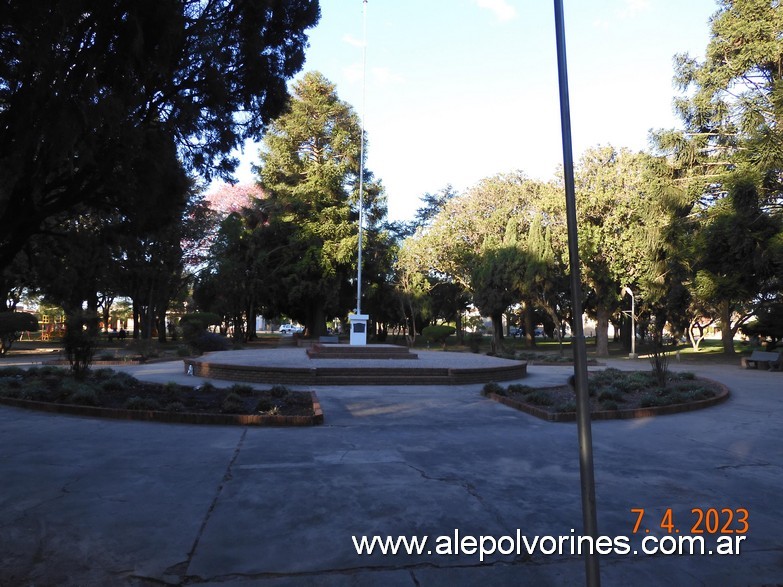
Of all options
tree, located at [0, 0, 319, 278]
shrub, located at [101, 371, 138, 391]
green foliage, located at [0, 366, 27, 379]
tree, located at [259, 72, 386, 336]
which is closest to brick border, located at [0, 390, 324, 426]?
shrub, located at [101, 371, 138, 391]

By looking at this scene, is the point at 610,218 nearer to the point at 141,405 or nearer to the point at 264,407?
the point at 264,407

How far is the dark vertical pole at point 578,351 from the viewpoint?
2482 mm

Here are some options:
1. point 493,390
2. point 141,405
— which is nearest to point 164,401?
point 141,405

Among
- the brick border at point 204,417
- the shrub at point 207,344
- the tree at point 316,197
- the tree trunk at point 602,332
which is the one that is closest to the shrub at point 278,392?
the brick border at point 204,417

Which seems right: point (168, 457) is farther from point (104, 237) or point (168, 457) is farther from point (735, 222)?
point (735, 222)

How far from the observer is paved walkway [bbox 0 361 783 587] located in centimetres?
359

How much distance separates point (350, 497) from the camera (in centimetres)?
499

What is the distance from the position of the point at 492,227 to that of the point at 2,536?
34.9 m

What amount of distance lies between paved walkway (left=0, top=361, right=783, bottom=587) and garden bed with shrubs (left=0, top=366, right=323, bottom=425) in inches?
16.2

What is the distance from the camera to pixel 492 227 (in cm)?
3697

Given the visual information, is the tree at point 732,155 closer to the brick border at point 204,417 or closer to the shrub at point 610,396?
the shrub at point 610,396

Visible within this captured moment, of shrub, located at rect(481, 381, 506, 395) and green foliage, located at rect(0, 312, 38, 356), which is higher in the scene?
green foliage, located at rect(0, 312, 38, 356)

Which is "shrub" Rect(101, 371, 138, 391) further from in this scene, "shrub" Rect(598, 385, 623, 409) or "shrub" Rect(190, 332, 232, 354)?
"shrub" Rect(190, 332, 232, 354)

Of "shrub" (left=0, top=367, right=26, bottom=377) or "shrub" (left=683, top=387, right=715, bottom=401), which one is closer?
"shrub" (left=683, top=387, right=715, bottom=401)
